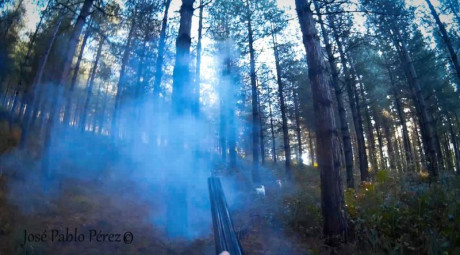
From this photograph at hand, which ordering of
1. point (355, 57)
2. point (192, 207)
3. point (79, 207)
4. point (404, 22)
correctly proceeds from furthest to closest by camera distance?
point (355, 57) → point (404, 22) → point (192, 207) → point (79, 207)

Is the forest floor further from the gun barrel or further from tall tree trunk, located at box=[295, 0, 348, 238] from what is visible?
the gun barrel

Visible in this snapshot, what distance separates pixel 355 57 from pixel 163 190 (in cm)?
1572

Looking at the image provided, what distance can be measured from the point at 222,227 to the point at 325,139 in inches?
118

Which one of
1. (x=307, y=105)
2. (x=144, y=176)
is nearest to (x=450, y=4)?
(x=307, y=105)

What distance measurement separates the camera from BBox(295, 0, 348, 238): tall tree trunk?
4.25 meters

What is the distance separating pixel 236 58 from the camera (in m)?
18.0

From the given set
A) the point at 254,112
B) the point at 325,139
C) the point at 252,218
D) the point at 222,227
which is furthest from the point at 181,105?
the point at 254,112

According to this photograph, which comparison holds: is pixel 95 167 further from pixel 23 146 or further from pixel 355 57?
pixel 355 57

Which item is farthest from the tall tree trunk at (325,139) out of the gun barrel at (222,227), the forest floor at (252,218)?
the gun barrel at (222,227)

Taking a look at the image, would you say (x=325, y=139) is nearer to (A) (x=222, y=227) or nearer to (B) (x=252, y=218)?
(A) (x=222, y=227)

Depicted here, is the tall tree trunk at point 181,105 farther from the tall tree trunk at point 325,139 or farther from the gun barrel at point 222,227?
the tall tree trunk at point 325,139

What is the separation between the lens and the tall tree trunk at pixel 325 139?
4.25m

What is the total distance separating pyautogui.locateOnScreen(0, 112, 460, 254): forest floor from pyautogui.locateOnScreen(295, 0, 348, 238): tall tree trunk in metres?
0.39

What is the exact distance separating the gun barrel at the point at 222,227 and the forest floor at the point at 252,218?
1.91 m
